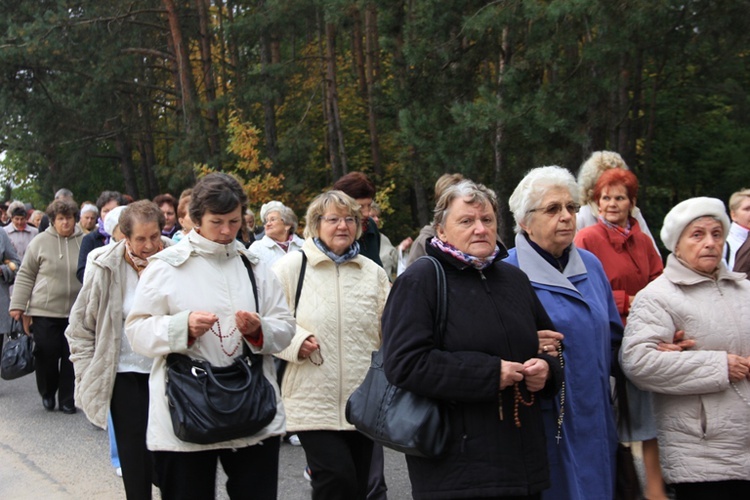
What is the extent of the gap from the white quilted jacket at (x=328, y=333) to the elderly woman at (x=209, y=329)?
0.53m

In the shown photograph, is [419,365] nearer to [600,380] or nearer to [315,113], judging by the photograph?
[600,380]

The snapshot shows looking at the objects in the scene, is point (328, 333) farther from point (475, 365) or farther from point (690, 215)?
point (690, 215)

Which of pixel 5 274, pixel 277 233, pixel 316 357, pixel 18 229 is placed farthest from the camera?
pixel 18 229

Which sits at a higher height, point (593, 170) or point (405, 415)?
point (593, 170)

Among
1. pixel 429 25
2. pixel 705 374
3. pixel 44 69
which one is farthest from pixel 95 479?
pixel 44 69

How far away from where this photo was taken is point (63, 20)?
22.8 metres

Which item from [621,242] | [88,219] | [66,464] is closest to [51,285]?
[88,219]

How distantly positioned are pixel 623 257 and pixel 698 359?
58.1 inches

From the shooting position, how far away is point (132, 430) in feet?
16.5

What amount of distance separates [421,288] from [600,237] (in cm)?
224

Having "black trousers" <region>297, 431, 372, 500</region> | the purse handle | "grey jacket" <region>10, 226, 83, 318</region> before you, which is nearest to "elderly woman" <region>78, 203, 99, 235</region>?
"grey jacket" <region>10, 226, 83, 318</region>

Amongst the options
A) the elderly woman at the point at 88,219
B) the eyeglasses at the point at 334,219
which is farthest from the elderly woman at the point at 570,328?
the elderly woman at the point at 88,219

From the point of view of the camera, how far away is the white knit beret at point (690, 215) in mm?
4207

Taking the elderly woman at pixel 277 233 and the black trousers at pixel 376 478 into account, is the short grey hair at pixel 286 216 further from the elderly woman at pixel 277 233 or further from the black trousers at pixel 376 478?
the black trousers at pixel 376 478
